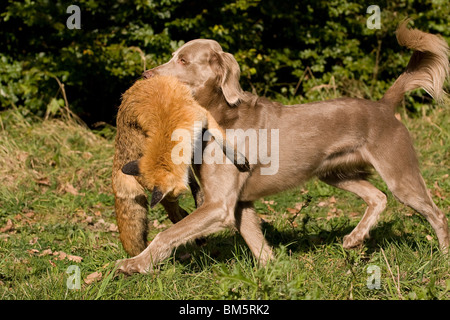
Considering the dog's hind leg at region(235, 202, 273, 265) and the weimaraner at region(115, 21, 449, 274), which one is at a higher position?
the weimaraner at region(115, 21, 449, 274)

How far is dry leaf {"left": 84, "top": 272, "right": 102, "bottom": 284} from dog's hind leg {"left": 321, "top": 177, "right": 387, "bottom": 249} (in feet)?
6.96

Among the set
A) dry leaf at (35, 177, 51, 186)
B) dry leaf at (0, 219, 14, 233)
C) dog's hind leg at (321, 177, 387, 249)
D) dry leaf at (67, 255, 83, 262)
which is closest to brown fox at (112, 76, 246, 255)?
dry leaf at (67, 255, 83, 262)

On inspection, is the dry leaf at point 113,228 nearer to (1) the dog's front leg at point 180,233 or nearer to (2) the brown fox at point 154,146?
(2) the brown fox at point 154,146

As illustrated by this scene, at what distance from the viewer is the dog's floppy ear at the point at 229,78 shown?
171 inches

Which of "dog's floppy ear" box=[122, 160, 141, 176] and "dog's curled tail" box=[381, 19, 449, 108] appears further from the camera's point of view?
"dog's curled tail" box=[381, 19, 449, 108]

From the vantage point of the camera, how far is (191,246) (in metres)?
4.95

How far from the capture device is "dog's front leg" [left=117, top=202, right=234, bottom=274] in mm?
3678

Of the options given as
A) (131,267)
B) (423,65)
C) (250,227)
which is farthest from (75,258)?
(423,65)

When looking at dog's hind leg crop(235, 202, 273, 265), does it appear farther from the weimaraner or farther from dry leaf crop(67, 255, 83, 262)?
dry leaf crop(67, 255, 83, 262)

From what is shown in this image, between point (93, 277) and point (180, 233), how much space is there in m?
0.76

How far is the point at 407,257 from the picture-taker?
4215 millimetres

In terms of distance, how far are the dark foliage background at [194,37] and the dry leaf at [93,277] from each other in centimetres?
469

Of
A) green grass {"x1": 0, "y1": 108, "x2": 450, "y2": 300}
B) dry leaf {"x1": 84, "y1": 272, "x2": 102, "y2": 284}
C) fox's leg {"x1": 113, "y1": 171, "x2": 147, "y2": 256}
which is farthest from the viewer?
fox's leg {"x1": 113, "y1": 171, "x2": 147, "y2": 256}

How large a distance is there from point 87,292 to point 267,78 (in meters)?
6.94
